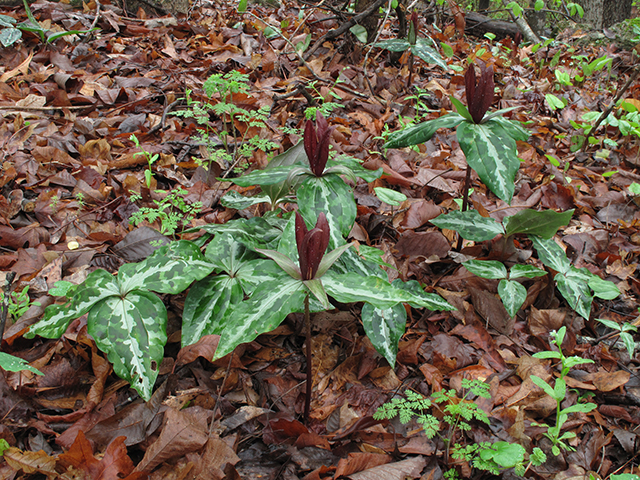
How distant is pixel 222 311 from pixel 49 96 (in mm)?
2618

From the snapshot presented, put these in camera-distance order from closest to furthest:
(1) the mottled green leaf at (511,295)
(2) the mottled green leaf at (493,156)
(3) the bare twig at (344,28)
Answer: (2) the mottled green leaf at (493,156) → (1) the mottled green leaf at (511,295) → (3) the bare twig at (344,28)

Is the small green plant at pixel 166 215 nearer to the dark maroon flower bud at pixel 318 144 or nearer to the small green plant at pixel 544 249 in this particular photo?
the dark maroon flower bud at pixel 318 144

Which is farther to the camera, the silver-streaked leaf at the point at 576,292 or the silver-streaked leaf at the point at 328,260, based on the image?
the silver-streaked leaf at the point at 576,292

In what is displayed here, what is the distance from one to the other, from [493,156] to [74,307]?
1.69 meters

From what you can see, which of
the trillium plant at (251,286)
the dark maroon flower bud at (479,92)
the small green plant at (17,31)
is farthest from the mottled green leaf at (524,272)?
the small green plant at (17,31)

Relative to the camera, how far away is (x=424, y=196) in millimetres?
2641

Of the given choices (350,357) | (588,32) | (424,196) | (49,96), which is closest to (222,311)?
(350,357)

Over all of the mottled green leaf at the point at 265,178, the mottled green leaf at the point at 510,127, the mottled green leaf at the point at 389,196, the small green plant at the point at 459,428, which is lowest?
the small green plant at the point at 459,428

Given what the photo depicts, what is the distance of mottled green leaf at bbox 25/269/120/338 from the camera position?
4.53 feet

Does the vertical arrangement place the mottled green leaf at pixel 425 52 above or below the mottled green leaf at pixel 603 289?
above

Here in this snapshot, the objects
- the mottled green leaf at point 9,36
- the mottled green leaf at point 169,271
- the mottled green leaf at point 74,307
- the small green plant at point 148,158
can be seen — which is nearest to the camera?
the mottled green leaf at point 74,307

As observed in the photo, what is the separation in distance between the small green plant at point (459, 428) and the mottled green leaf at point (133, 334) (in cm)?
79

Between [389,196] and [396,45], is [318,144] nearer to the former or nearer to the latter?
[389,196]

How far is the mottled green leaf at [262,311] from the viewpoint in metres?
1.18
